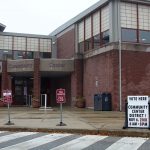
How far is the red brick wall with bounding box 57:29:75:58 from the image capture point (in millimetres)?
41938

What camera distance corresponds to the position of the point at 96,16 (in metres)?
36.3

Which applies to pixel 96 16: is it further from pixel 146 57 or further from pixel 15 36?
pixel 15 36

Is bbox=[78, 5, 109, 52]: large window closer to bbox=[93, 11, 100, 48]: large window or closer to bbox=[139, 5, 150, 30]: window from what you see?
bbox=[93, 11, 100, 48]: large window

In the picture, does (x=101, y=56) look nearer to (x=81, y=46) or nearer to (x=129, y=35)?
(x=129, y=35)


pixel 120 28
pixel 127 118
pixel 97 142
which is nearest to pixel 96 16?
pixel 120 28

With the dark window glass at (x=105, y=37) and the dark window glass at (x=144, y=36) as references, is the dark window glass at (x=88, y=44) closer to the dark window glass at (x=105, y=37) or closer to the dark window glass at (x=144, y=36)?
the dark window glass at (x=105, y=37)

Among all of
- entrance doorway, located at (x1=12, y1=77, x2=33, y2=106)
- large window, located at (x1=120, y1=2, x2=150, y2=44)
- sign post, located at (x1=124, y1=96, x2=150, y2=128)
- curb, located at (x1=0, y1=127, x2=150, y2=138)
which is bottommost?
curb, located at (x1=0, y1=127, x2=150, y2=138)

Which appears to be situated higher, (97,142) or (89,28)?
(89,28)

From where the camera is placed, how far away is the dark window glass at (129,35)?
1298 inches

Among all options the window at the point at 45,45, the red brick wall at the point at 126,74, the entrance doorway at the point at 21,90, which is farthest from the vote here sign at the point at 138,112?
the window at the point at 45,45

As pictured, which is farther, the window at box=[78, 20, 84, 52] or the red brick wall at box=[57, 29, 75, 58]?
the red brick wall at box=[57, 29, 75, 58]

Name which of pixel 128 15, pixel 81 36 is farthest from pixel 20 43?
pixel 128 15

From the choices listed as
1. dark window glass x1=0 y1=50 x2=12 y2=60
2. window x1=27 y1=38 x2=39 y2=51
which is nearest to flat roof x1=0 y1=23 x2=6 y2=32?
dark window glass x1=0 y1=50 x2=12 y2=60

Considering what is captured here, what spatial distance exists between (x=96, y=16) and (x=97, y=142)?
24.2m
